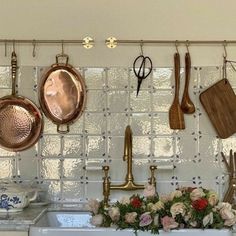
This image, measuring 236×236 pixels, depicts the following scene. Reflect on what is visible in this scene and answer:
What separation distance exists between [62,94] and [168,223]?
0.82 metres

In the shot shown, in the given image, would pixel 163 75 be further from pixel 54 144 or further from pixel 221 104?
pixel 54 144

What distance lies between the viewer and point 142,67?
2363 millimetres

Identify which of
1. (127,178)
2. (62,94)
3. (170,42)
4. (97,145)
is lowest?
(127,178)

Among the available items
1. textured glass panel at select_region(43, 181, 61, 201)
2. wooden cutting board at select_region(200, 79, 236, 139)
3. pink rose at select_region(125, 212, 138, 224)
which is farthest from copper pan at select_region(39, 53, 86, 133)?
pink rose at select_region(125, 212, 138, 224)

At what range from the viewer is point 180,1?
2377 millimetres

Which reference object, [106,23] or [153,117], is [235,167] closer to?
[153,117]

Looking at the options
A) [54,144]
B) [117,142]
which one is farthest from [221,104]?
[54,144]

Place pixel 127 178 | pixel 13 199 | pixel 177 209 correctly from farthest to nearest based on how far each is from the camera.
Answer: pixel 127 178
pixel 13 199
pixel 177 209

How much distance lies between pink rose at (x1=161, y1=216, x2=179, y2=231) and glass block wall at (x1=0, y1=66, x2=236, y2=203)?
557 millimetres

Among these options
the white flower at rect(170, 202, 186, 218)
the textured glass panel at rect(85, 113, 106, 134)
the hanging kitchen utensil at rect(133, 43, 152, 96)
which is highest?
the hanging kitchen utensil at rect(133, 43, 152, 96)

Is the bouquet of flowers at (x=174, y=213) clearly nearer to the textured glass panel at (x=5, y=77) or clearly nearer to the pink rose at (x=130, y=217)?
the pink rose at (x=130, y=217)

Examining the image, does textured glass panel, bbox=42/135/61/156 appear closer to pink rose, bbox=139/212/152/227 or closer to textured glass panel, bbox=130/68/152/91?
textured glass panel, bbox=130/68/152/91

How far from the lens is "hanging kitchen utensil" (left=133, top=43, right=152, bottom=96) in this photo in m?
2.36

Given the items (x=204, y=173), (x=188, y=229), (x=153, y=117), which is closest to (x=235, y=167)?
(x=204, y=173)
